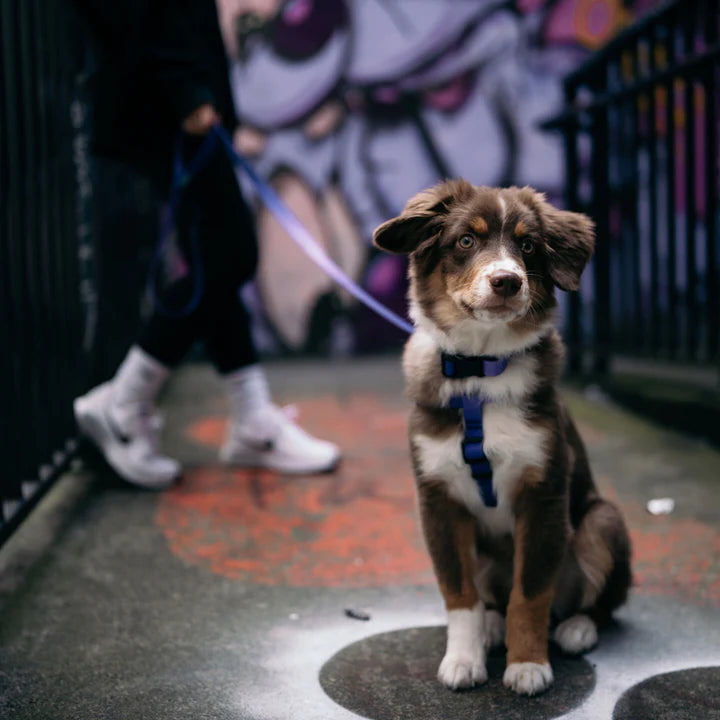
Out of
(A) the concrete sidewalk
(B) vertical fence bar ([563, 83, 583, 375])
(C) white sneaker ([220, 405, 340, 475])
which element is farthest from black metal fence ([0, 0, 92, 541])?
(B) vertical fence bar ([563, 83, 583, 375])

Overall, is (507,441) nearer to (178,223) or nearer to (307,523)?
(307,523)

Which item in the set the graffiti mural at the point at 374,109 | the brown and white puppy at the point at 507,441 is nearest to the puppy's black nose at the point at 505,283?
the brown and white puppy at the point at 507,441

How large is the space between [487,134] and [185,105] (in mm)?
4686

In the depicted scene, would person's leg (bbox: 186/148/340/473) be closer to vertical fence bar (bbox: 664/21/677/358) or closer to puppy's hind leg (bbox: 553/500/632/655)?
puppy's hind leg (bbox: 553/500/632/655)

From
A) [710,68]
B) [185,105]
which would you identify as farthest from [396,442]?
[710,68]

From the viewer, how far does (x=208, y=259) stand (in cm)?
346

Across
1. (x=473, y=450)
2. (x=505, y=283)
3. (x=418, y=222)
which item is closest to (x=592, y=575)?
(x=473, y=450)

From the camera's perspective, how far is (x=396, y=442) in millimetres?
4305

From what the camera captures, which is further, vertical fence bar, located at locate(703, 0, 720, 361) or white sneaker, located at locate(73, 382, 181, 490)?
vertical fence bar, located at locate(703, 0, 720, 361)

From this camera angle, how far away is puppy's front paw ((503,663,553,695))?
1.89m

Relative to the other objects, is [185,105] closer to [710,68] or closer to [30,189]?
[30,189]

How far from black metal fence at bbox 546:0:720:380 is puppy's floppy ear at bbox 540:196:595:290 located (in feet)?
7.11

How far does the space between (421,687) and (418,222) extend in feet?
3.50

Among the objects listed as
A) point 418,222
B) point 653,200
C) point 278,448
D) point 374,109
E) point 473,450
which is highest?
point 374,109
